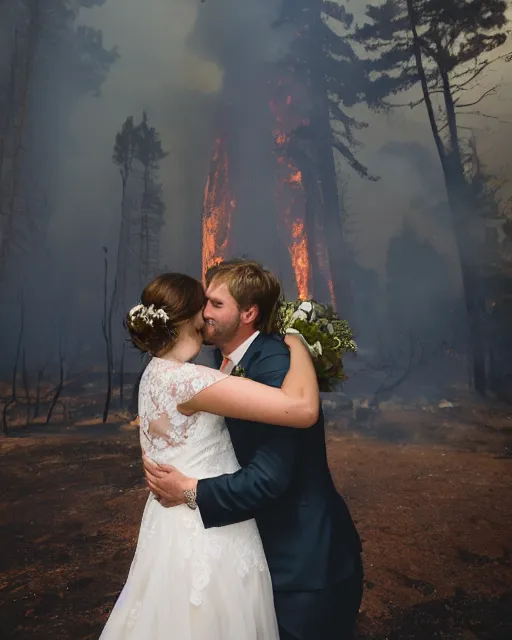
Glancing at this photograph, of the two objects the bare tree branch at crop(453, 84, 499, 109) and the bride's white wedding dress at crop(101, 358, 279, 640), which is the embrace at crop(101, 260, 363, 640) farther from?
the bare tree branch at crop(453, 84, 499, 109)

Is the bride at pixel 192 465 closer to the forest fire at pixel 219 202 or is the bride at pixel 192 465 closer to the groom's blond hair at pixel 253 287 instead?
the groom's blond hair at pixel 253 287

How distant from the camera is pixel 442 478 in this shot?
6172mm

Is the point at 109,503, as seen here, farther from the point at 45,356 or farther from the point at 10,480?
the point at 45,356

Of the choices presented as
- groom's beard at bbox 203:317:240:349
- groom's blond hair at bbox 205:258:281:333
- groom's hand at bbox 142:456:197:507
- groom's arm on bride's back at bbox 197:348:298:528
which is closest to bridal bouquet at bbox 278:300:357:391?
groom's blond hair at bbox 205:258:281:333

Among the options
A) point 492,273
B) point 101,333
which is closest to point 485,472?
point 492,273

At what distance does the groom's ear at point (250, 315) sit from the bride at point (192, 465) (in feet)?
0.48

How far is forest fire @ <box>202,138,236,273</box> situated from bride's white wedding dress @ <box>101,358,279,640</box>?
8.89 m

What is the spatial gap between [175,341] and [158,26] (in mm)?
10846

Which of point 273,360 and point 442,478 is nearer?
point 273,360

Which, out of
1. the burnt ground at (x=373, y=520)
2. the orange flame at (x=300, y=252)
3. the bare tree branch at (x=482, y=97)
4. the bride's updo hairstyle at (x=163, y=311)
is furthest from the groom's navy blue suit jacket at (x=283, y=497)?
the bare tree branch at (x=482, y=97)

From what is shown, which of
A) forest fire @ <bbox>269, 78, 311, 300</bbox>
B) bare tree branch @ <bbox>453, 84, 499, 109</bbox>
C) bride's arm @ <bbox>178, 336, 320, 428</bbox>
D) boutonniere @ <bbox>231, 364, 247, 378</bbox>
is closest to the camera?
bride's arm @ <bbox>178, 336, 320, 428</bbox>

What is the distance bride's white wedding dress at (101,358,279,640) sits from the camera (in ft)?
5.05

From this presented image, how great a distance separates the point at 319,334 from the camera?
1.84 metres

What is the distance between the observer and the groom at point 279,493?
5.04 ft
